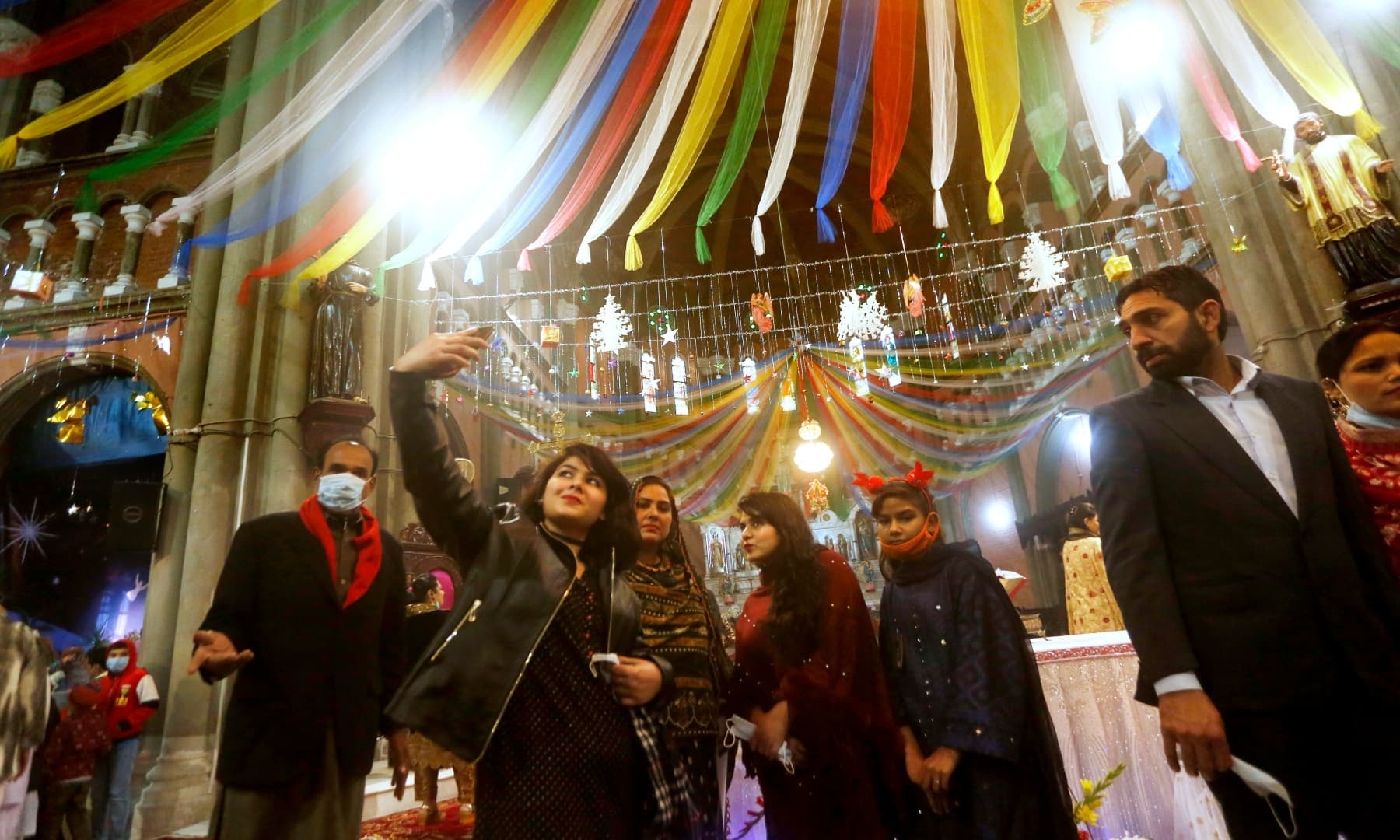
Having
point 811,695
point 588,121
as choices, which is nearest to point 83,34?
point 588,121

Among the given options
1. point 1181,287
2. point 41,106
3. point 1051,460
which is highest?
point 41,106

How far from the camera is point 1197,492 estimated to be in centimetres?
132

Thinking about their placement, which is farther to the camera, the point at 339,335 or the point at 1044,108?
the point at 339,335

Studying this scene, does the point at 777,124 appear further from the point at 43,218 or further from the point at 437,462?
the point at 437,462

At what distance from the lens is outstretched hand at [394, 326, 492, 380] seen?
130 cm

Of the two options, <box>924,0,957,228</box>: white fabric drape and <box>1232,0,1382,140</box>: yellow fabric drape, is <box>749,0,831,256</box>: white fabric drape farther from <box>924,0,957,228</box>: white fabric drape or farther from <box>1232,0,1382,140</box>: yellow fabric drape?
<box>1232,0,1382,140</box>: yellow fabric drape

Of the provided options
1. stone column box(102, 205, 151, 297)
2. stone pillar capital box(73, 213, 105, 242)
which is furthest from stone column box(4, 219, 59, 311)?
stone column box(102, 205, 151, 297)

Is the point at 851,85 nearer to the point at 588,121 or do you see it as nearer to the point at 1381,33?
the point at 588,121

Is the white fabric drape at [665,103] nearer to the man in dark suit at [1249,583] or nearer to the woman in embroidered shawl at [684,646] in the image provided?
the woman in embroidered shawl at [684,646]

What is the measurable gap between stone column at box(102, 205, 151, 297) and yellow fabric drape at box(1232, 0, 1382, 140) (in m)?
8.81

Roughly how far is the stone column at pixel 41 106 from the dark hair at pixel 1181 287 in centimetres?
1016

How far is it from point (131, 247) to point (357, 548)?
22.2 feet

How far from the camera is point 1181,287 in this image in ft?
4.82

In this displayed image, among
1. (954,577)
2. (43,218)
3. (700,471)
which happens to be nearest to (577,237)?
(700,471)
